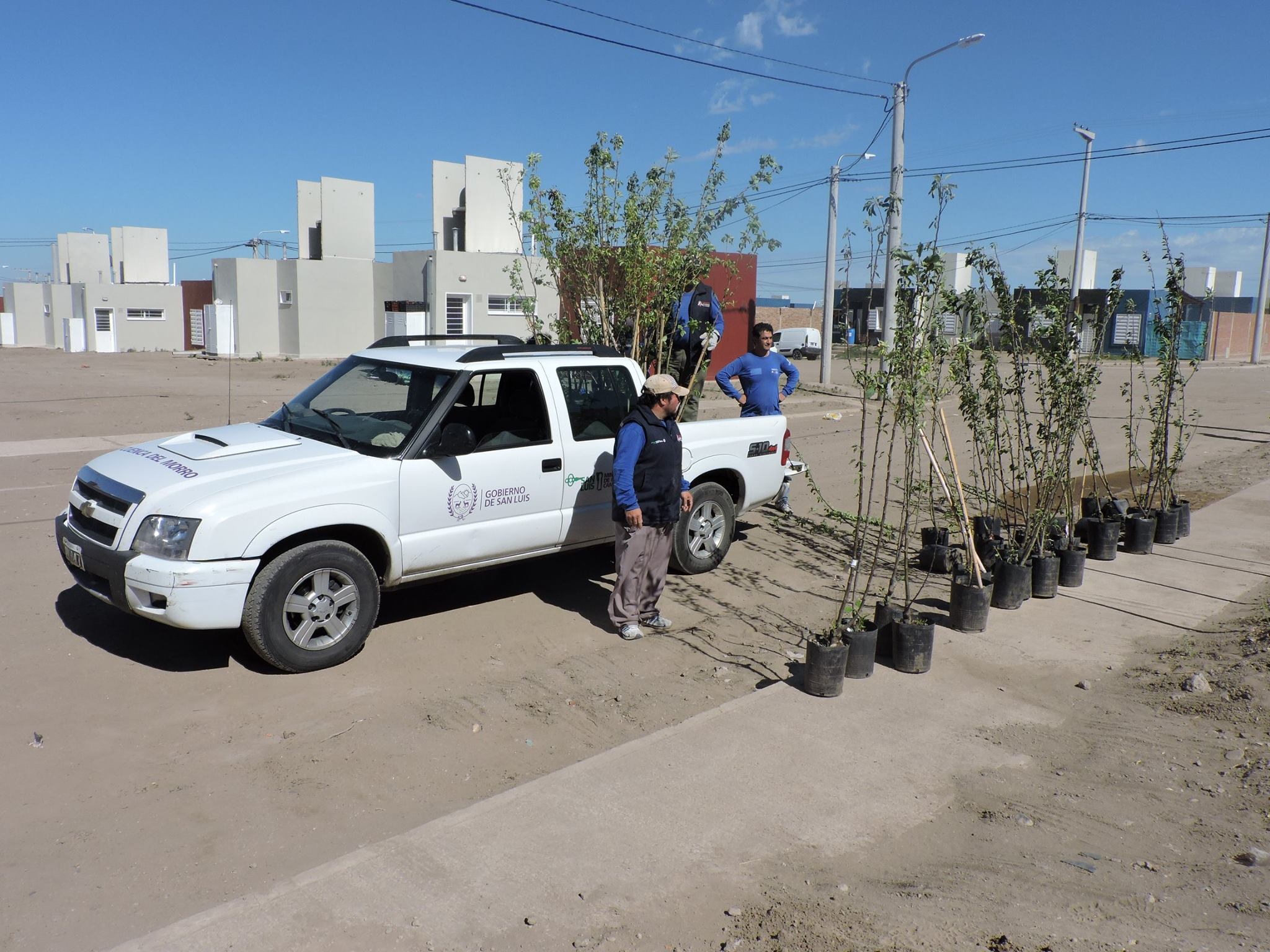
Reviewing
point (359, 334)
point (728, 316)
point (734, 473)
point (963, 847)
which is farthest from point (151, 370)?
point (963, 847)

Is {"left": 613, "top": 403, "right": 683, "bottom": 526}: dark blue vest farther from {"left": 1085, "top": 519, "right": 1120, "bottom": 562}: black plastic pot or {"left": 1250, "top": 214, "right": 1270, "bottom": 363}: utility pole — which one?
{"left": 1250, "top": 214, "right": 1270, "bottom": 363}: utility pole

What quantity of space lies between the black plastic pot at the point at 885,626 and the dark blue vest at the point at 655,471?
1.46 meters

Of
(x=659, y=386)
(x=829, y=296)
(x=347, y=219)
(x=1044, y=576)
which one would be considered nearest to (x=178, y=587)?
(x=659, y=386)

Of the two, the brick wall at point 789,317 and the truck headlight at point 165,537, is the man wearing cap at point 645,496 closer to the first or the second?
the truck headlight at point 165,537

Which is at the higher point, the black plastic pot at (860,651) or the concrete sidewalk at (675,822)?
the black plastic pot at (860,651)

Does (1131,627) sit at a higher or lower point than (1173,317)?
lower

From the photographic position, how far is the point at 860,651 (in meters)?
5.82

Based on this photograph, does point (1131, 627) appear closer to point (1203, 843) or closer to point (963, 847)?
point (1203, 843)

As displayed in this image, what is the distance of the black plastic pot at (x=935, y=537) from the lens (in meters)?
8.41

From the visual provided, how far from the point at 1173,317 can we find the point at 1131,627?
3.64 meters

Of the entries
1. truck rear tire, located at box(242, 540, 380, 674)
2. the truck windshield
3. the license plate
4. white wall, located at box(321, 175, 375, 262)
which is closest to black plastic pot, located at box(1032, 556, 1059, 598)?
the truck windshield

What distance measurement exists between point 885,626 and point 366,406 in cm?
369

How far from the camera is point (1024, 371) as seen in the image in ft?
26.2

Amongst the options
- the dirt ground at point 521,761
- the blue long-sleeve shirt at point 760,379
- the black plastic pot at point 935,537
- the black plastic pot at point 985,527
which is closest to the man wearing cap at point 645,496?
the dirt ground at point 521,761
